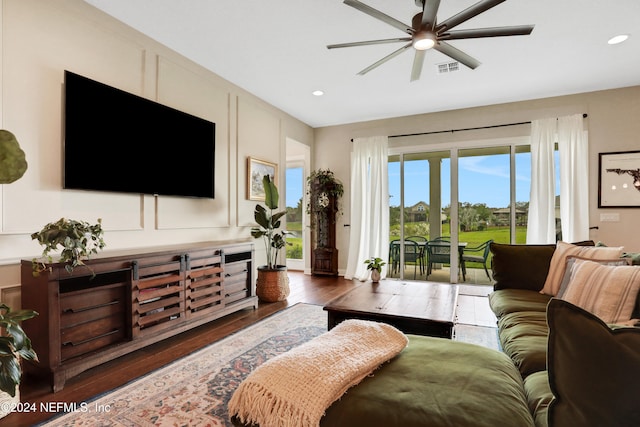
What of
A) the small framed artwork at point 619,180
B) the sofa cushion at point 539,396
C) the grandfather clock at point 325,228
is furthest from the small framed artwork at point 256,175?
the small framed artwork at point 619,180

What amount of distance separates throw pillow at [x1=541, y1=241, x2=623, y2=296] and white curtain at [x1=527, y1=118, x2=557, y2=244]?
2.04 m

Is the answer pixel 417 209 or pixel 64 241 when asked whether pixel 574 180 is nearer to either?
pixel 417 209

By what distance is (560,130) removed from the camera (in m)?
4.37

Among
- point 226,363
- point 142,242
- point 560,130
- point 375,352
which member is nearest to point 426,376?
point 375,352

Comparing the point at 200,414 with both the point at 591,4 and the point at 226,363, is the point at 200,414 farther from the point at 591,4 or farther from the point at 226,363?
the point at 591,4

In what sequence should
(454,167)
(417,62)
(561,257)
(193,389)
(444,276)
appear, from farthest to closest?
1. (444,276)
2. (454,167)
3. (417,62)
4. (561,257)
5. (193,389)

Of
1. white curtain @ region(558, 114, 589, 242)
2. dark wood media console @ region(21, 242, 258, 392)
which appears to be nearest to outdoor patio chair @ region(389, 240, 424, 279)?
white curtain @ region(558, 114, 589, 242)

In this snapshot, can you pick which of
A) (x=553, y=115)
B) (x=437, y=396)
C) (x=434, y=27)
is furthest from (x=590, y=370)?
(x=553, y=115)

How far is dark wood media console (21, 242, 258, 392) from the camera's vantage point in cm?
197

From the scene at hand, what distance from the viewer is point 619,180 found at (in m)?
4.16

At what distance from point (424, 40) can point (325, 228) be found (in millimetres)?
3897

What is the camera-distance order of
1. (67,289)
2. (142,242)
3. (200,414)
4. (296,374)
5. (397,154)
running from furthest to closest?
(397,154) < (142,242) < (67,289) < (200,414) < (296,374)

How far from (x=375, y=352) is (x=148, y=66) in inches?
123

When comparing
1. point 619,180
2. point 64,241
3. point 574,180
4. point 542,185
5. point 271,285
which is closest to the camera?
point 64,241
